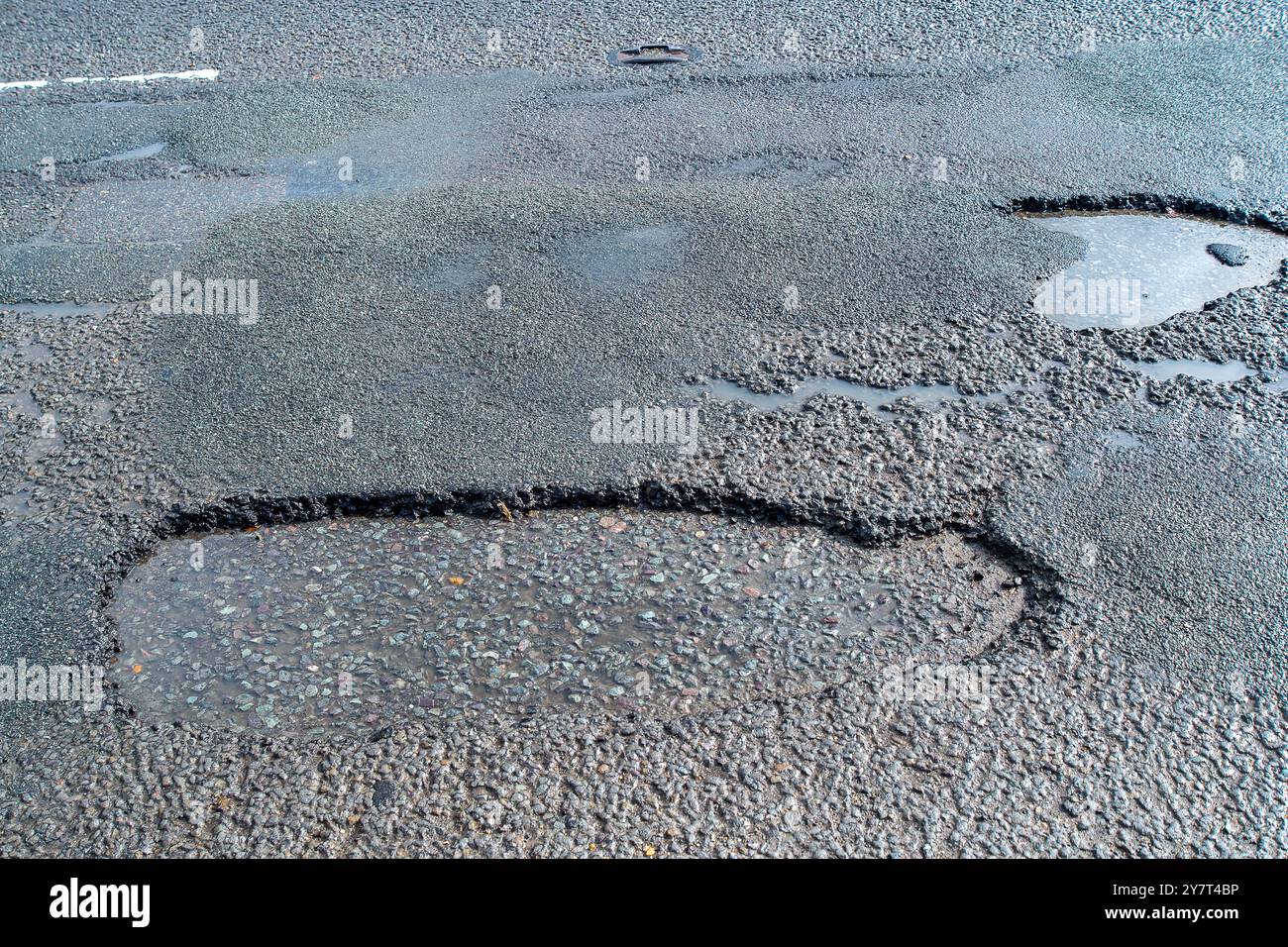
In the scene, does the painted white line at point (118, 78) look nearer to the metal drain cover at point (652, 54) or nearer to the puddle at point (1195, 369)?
the metal drain cover at point (652, 54)

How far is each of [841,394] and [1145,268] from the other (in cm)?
214

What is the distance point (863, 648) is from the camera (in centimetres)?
373

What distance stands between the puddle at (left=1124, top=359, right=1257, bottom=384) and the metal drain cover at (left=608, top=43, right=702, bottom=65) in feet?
15.0

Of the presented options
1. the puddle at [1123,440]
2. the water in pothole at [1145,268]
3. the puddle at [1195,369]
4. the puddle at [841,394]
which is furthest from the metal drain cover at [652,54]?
the puddle at [1123,440]

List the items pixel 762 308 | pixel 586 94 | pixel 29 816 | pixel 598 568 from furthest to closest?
pixel 586 94 < pixel 762 308 < pixel 598 568 < pixel 29 816

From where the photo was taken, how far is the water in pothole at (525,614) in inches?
143

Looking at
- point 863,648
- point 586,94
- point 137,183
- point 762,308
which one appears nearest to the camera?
point 863,648

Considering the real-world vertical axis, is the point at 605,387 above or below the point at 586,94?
below

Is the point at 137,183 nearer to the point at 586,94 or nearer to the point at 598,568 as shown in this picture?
the point at 586,94

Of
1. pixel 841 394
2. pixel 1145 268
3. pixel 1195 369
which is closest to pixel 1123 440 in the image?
pixel 1195 369

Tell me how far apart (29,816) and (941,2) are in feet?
28.7

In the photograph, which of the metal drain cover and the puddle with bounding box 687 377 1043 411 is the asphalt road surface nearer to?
the puddle with bounding box 687 377 1043 411

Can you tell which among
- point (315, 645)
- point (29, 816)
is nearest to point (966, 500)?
point (315, 645)
